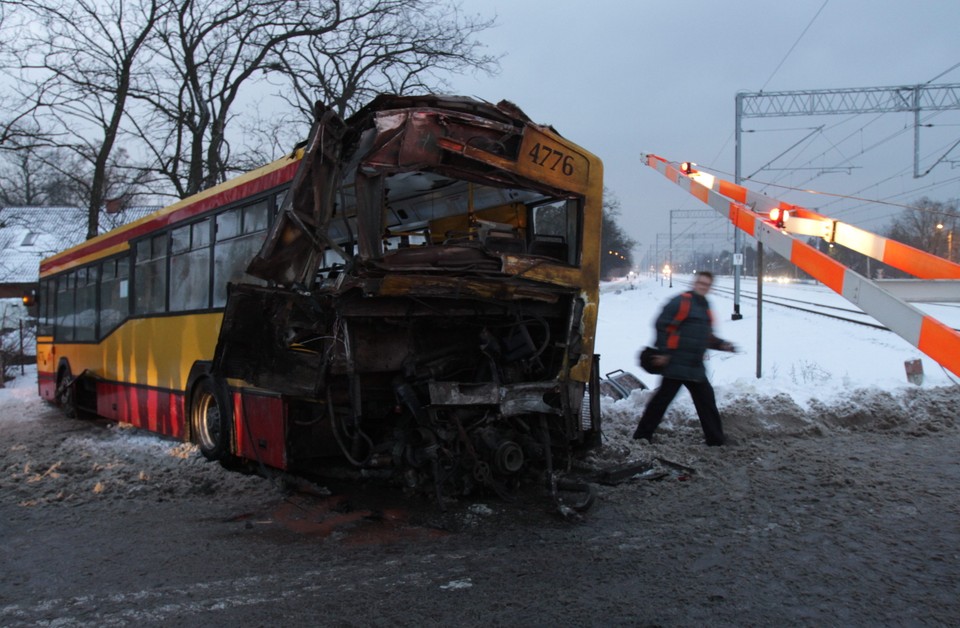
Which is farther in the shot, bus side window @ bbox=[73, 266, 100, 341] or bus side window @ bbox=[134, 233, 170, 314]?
bus side window @ bbox=[73, 266, 100, 341]

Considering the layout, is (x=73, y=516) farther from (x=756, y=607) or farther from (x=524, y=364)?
(x=756, y=607)

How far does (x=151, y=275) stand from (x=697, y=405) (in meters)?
6.98

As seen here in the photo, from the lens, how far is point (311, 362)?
18.6 ft

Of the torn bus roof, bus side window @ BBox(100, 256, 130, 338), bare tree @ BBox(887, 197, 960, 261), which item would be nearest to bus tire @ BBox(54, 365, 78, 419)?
bus side window @ BBox(100, 256, 130, 338)

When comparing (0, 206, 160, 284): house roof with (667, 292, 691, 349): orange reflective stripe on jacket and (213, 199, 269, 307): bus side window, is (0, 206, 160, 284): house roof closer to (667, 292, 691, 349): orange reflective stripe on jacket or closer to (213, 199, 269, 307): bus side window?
(213, 199, 269, 307): bus side window

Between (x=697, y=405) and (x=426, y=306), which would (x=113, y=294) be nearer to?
(x=426, y=306)

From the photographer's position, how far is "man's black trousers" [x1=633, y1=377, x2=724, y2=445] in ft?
24.4

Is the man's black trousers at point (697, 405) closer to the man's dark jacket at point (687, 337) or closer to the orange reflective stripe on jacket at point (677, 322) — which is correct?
the man's dark jacket at point (687, 337)

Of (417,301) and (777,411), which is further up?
(417,301)

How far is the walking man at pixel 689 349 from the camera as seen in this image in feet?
24.2

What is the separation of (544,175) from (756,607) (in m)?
3.72

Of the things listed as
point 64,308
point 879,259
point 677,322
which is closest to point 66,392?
point 64,308

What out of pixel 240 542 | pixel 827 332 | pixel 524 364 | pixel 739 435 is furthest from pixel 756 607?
pixel 827 332

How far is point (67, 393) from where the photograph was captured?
1255cm
